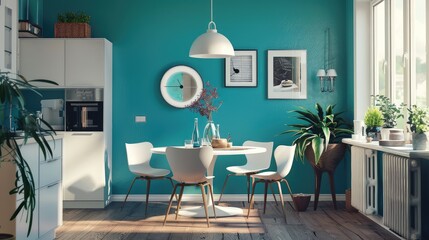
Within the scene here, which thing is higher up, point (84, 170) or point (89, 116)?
point (89, 116)

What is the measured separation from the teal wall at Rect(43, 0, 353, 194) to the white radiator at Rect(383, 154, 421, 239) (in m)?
2.40

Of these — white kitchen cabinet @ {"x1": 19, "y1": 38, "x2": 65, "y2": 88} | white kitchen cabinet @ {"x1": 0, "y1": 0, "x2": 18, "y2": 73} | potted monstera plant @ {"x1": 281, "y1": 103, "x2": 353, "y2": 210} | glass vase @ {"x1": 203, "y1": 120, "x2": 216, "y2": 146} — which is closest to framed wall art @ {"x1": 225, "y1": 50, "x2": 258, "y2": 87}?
potted monstera plant @ {"x1": 281, "y1": 103, "x2": 353, "y2": 210}

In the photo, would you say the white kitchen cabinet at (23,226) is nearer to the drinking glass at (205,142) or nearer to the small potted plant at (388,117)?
the drinking glass at (205,142)

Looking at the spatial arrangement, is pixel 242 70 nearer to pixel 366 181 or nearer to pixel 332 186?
pixel 332 186

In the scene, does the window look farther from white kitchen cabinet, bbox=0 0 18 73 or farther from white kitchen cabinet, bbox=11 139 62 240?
white kitchen cabinet, bbox=0 0 18 73

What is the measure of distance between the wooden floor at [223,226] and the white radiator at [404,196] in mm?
422

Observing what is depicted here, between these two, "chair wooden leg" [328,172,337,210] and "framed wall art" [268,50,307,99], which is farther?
"framed wall art" [268,50,307,99]

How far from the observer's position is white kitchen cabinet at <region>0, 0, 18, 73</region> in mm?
5844

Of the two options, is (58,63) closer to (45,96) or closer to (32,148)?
(45,96)

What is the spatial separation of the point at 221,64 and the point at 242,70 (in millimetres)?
279

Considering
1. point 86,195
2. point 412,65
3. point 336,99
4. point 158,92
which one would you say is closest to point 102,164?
point 86,195

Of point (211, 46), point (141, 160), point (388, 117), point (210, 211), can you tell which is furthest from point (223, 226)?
point (388, 117)

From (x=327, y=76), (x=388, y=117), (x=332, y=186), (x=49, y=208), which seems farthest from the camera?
(x=327, y=76)

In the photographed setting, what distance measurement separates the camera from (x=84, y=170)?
6688mm
